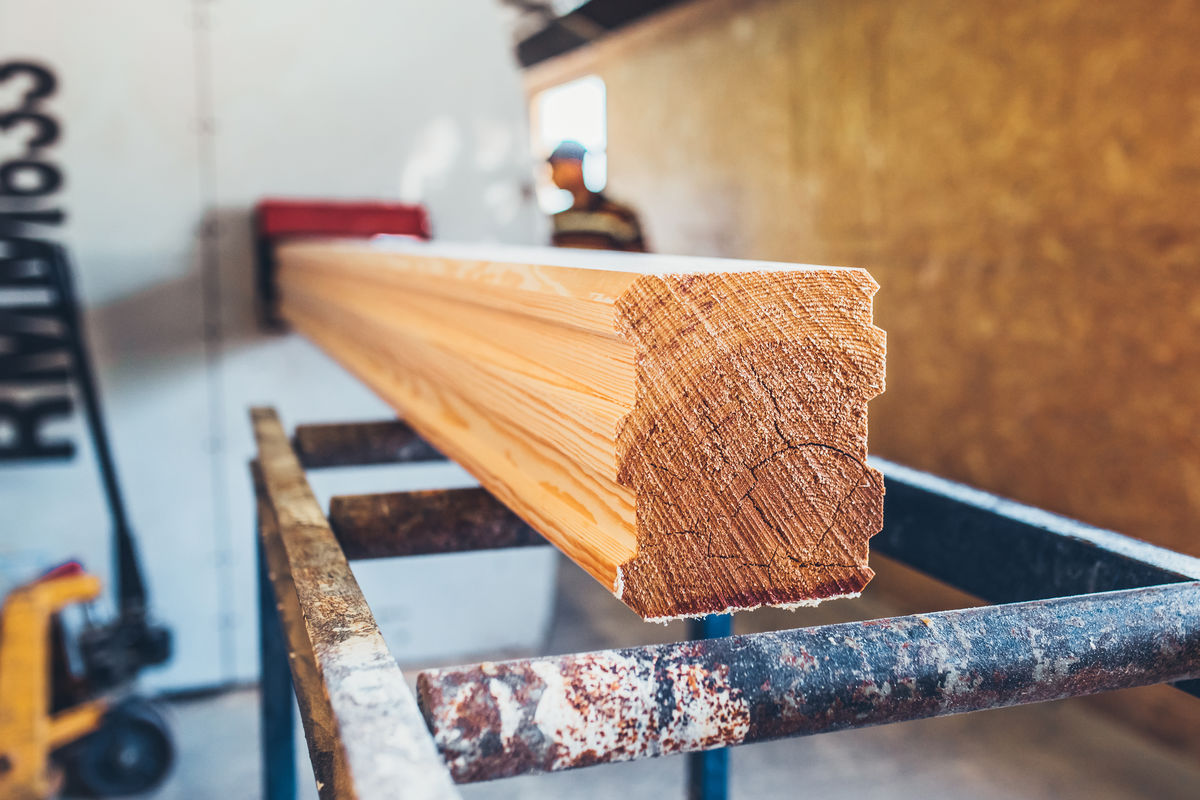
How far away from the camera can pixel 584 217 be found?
386 centimetres

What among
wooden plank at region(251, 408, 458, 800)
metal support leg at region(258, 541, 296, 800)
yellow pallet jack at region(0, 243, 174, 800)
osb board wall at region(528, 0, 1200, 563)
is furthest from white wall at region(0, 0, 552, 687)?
wooden plank at region(251, 408, 458, 800)

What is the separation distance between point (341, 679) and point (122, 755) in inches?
91.6

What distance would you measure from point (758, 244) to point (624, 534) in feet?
14.1

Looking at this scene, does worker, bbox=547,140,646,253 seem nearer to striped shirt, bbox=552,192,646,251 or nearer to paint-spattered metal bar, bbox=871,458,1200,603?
striped shirt, bbox=552,192,646,251

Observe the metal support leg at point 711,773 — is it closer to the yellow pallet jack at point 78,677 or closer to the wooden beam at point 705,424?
the wooden beam at point 705,424

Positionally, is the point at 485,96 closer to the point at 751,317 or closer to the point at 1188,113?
the point at 1188,113

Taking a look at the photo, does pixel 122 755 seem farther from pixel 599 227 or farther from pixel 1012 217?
pixel 1012 217

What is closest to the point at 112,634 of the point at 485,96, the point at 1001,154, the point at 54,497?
the point at 54,497

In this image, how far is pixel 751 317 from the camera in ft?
1.81

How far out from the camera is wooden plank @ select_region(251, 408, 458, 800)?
0.45 metres

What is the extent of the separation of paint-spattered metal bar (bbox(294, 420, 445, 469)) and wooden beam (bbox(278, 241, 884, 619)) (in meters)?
0.88

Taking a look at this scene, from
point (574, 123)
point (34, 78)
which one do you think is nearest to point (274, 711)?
point (34, 78)

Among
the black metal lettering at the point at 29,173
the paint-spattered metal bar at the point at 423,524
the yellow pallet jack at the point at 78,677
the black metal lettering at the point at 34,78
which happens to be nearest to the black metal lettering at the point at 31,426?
the yellow pallet jack at the point at 78,677

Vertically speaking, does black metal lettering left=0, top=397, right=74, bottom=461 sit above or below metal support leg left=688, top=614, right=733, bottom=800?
above
